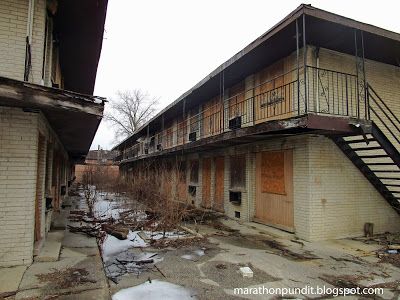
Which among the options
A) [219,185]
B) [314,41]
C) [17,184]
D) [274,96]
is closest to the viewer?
[17,184]

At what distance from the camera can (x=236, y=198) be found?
12859 millimetres

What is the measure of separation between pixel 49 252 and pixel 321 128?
6.42m

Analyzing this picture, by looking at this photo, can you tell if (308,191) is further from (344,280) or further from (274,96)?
(274,96)

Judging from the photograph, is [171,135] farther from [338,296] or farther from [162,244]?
[338,296]

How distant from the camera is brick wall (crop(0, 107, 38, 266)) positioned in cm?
571

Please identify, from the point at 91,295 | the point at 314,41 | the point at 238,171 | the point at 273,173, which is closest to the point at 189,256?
the point at 91,295

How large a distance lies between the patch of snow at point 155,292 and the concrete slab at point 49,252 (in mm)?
2059

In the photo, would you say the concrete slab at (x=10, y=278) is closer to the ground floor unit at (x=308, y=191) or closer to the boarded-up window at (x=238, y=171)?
the ground floor unit at (x=308, y=191)

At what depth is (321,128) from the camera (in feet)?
23.9

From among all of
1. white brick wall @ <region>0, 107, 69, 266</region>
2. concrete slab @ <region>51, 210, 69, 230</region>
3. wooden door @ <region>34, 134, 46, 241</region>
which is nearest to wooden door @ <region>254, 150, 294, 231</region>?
concrete slab @ <region>51, 210, 69, 230</region>

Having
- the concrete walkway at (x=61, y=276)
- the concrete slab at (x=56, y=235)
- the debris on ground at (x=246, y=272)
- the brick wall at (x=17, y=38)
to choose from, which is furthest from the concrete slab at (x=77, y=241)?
the brick wall at (x=17, y=38)

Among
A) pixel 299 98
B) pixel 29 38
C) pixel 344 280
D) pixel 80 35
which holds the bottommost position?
pixel 344 280

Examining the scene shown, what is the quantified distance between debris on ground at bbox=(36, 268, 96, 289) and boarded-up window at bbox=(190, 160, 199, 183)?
11920 mm

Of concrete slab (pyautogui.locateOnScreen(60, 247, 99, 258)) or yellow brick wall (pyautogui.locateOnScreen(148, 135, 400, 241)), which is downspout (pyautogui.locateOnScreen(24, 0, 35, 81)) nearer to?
concrete slab (pyautogui.locateOnScreen(60, 247, 99, 258))
